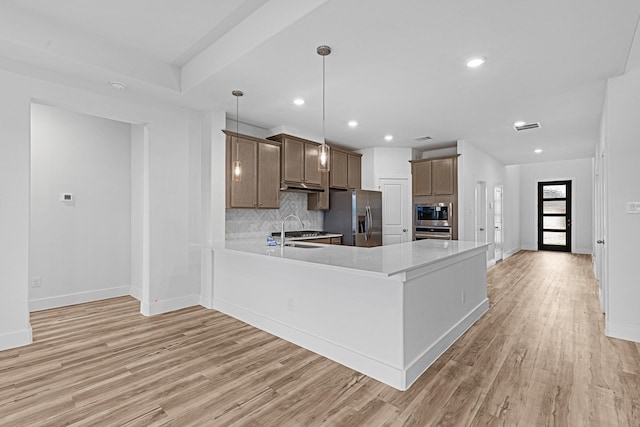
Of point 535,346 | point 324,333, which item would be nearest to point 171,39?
point 324,333

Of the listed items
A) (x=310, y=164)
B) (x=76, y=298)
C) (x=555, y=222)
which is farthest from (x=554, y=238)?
(x=76, y=298)

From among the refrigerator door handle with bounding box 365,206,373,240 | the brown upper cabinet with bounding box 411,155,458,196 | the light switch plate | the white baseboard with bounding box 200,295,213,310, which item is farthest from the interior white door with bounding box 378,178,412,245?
the light switch plate

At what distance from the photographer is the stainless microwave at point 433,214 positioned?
6.43 meters

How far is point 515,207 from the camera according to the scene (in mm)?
10336

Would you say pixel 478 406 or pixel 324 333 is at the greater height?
pixel 324 333

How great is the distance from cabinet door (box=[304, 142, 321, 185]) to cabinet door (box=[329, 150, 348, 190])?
0.54m

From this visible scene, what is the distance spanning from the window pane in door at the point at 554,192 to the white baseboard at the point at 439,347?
8575 mm

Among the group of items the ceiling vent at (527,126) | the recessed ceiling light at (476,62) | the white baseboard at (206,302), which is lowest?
the white baseboard at (206,302)

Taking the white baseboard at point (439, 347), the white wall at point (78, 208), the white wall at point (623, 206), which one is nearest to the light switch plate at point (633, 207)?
the white wall at point (623, 206)

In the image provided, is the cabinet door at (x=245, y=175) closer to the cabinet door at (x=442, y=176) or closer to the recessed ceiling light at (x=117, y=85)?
the recessed ceiling light at (x=117, y=85)

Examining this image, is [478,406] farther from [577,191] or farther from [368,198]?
[577,191]

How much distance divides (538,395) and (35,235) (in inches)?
215

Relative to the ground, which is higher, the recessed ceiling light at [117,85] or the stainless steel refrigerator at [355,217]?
the recessed ceiling light at [117,85]

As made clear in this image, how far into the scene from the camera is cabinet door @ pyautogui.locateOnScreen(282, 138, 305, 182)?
5.09 m
